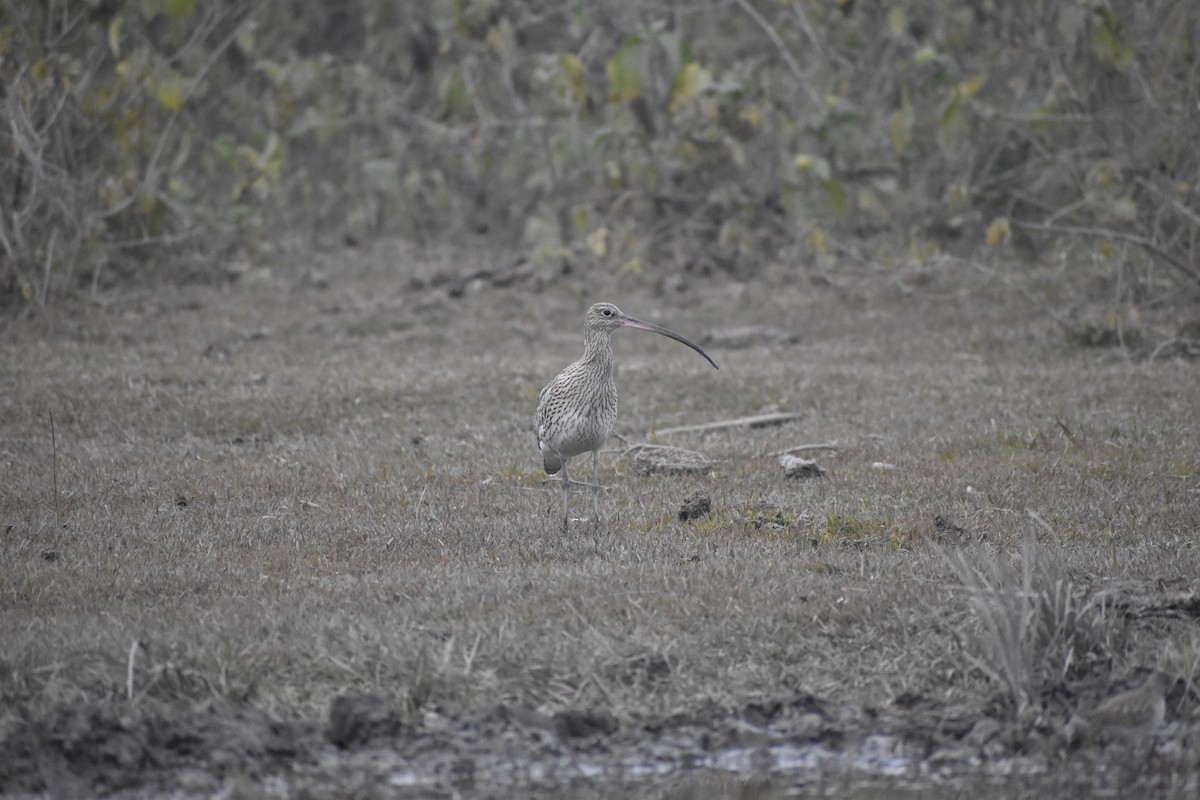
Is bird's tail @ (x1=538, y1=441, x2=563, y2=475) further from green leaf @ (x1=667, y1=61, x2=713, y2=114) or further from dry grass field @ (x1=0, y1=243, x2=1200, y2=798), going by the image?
green leaf @ (x1=667, y1=61, x2=713, y2=114)

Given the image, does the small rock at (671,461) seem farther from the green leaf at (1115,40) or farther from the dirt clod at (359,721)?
the green leaf at (1115,40)

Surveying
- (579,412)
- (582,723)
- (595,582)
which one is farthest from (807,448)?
(582,723)

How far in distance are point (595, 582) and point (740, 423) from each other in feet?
14.0

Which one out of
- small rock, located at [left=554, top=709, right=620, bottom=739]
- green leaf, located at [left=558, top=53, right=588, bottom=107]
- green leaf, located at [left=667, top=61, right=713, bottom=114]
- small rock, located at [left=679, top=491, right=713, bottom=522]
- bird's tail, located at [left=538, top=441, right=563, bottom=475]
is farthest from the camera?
green leaf, located at [left=558, top=53, right=588, bottom=107]

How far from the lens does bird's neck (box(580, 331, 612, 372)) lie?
926 cm

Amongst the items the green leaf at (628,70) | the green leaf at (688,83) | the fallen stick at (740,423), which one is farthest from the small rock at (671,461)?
the green leaf at (688,83)

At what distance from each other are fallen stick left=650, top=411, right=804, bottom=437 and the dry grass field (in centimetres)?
19

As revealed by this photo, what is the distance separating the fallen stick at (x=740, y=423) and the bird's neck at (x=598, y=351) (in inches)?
82.7

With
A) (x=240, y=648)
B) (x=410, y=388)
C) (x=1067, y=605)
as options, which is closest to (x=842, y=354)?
(x=410, y=388)

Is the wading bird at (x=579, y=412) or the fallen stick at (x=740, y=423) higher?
the wading bird at (x=579, y=412)

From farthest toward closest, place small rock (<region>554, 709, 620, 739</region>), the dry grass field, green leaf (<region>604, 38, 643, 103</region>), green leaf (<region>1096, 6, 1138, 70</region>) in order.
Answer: green leaf (<region>604, 38, 643, 103</region>) → green leaf (<region>1096, 6, 1138, 70</region>) → small rock (<region>554, 709, 620, 739</region>) → the dry grass field

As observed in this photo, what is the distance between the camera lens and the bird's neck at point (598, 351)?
30.4 ft

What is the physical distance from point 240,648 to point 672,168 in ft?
43.0

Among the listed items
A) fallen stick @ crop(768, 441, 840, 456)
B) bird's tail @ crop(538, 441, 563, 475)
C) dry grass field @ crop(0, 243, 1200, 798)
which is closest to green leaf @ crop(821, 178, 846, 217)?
dry grass field @ crop(0, 243, 1200, 798)
